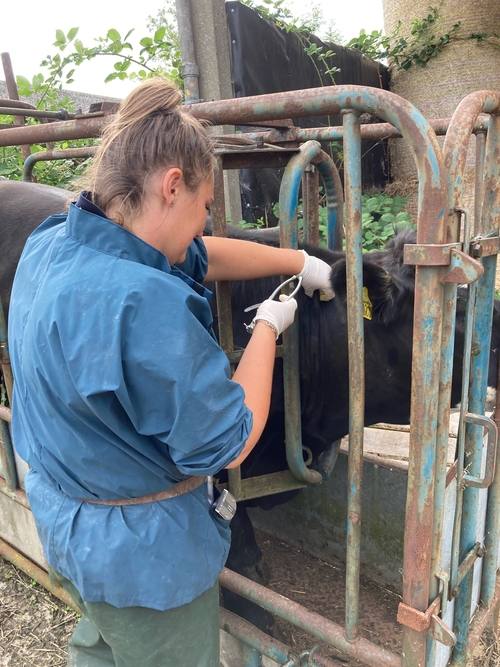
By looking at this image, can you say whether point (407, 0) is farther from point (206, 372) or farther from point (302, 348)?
point (206, 372)

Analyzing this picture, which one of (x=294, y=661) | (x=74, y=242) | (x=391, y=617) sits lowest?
(x=391, y=617)

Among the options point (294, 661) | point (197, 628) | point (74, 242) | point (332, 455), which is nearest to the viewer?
point (74, 242)

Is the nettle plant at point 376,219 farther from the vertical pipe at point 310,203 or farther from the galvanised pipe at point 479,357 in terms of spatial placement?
the galvanised pipe at point 479,357

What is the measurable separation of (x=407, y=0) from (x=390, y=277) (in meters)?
6.96

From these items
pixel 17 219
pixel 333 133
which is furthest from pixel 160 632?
pixel 17 219

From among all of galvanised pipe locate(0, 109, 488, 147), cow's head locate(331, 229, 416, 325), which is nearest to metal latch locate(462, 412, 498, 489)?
cow's head locate(331, 229, 416, 325)

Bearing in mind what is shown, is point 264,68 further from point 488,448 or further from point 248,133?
point 488,448

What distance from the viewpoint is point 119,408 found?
1.09m

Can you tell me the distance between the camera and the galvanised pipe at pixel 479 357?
139 cm

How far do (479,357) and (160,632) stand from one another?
3.51 feet

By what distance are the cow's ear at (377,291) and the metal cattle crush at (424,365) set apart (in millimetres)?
194

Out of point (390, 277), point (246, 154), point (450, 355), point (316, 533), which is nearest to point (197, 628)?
point (450, 355)

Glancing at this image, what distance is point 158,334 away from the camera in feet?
3.40

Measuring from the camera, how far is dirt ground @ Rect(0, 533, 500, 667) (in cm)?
226
